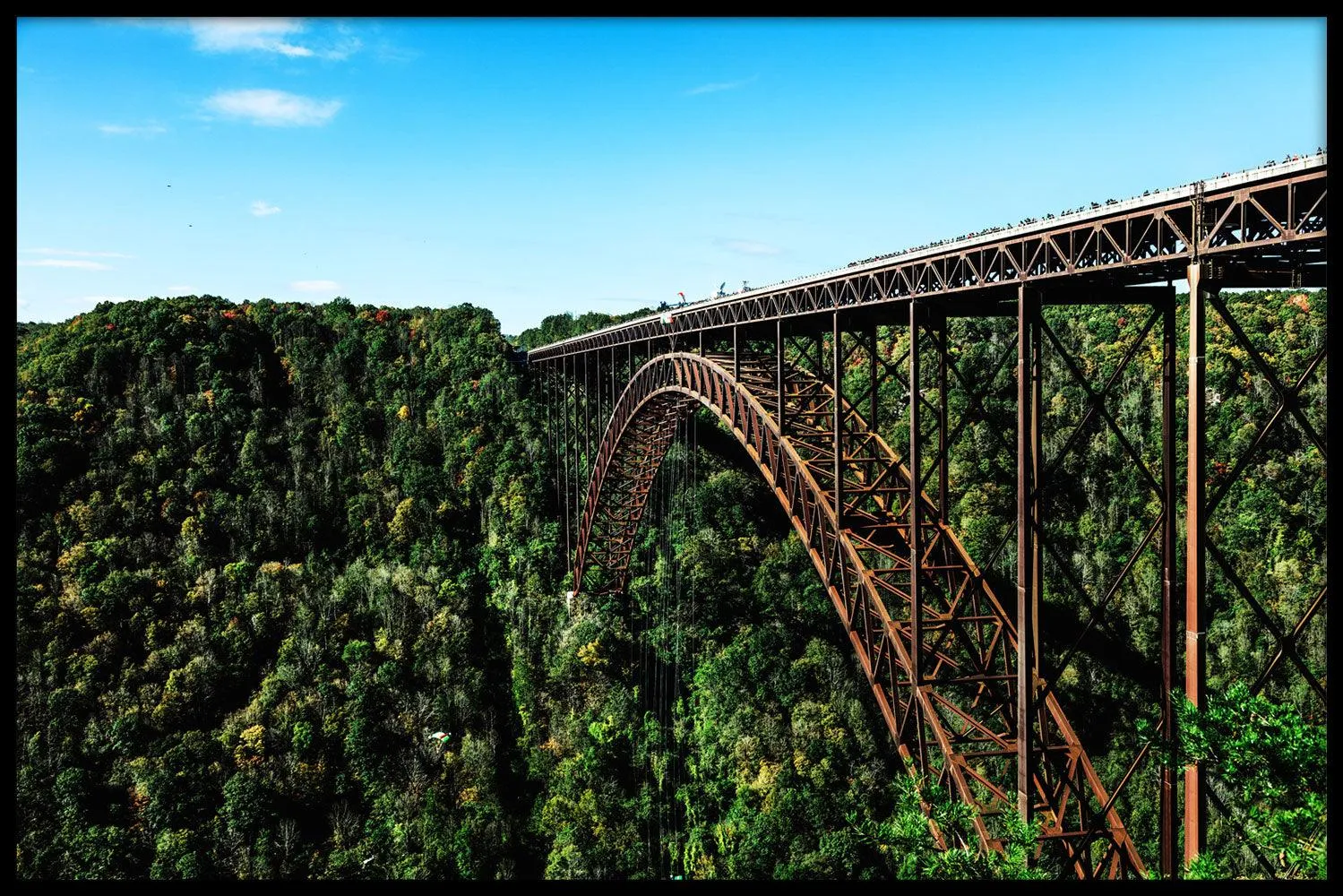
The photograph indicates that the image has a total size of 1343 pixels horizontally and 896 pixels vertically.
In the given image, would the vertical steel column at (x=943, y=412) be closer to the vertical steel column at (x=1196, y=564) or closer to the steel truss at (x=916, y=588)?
the steel truss at (x=916, y=588)

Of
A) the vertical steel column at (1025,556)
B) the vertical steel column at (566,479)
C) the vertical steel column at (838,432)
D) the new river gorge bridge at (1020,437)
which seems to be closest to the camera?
the new river gorge bridge at (1020,437)

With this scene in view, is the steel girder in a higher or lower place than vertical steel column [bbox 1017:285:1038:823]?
higher

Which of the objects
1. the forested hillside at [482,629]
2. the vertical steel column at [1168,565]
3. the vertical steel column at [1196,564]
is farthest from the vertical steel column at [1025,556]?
the forested hillside at [482,629]

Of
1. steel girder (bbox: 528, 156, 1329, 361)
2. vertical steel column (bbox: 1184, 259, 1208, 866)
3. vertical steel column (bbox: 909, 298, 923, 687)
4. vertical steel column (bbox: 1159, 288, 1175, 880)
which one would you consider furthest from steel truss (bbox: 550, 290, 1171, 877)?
vertical steel column (bbox: 1184, 259, 1208, 866)

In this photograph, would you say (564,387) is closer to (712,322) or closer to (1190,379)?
(712,322)

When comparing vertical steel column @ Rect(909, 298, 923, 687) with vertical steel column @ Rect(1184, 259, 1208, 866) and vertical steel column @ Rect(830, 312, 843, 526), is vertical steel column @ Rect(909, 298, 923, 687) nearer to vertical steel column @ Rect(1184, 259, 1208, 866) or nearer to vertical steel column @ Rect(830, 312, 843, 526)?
vertical steel column @ Rect(830, 312, 843, 526)

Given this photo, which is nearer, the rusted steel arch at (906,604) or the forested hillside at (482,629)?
the rusted steel arch at (906,604)
